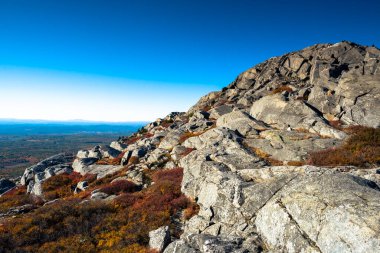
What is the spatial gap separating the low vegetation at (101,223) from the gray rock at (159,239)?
64 cm

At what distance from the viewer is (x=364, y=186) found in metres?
14.1

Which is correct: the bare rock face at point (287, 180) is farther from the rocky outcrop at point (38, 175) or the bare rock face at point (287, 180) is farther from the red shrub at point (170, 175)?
the rocky outcrop at point (38, 175)

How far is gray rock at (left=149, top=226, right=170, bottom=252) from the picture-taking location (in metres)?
17.1

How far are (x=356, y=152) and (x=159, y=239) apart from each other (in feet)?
69.4

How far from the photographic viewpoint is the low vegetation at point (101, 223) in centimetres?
1942

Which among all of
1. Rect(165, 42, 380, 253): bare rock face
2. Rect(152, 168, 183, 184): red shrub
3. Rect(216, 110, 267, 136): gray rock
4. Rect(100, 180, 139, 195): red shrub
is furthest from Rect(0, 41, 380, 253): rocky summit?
Rect(152, 168, 183, 184): red shrub

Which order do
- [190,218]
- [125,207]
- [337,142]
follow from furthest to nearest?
[337,142]
[125,207]
[190,218]

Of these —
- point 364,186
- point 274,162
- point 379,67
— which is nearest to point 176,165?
point 274,162

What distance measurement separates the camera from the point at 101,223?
2288 cm

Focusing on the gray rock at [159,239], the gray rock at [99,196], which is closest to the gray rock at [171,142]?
the gray rock at [99,196]

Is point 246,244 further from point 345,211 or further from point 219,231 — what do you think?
point 345,211

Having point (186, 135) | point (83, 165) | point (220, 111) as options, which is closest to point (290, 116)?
point (186, 135)

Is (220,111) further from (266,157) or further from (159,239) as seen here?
(159,239)

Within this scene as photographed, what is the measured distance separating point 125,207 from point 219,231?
13.1 m
